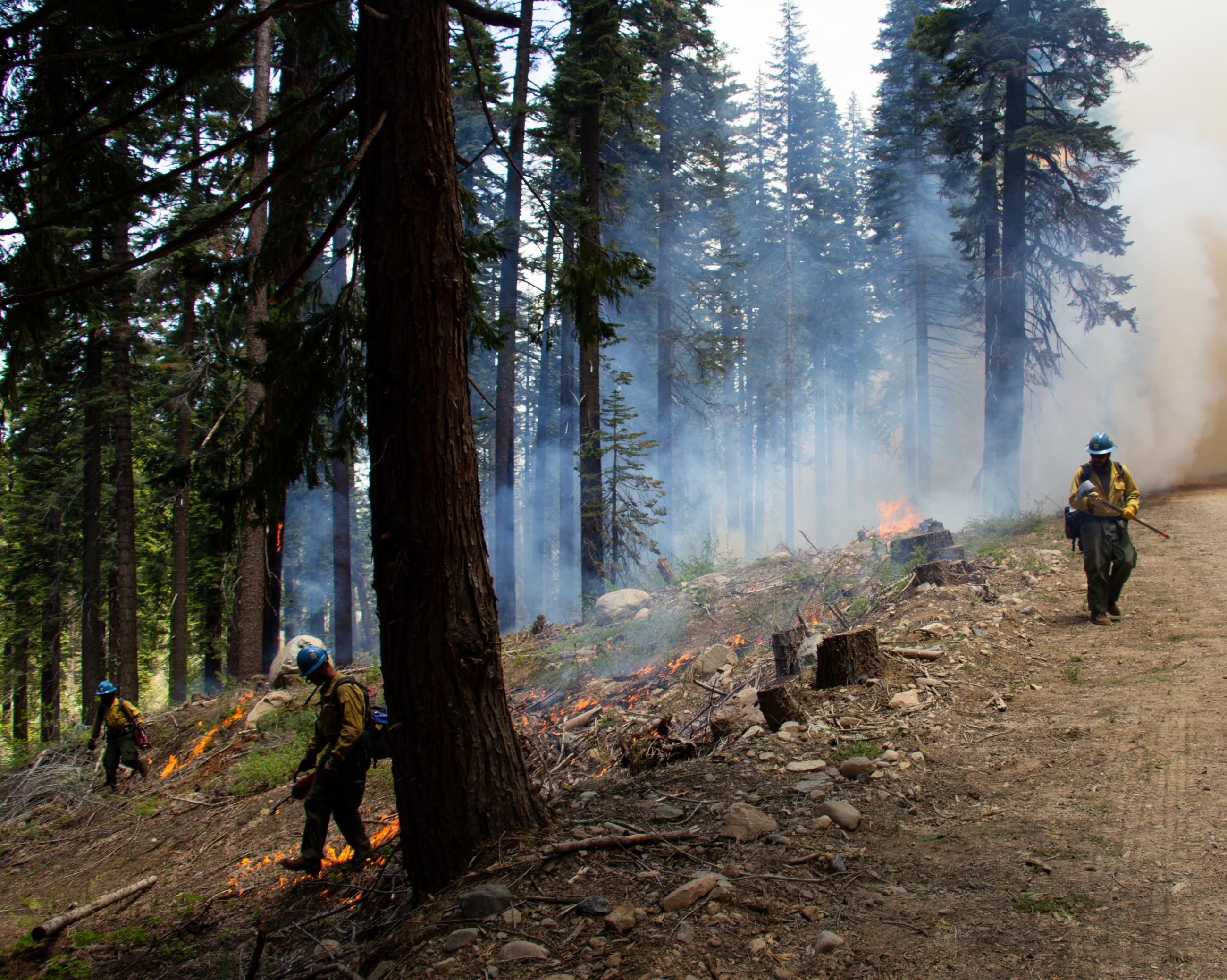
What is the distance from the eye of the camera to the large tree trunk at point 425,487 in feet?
13.1

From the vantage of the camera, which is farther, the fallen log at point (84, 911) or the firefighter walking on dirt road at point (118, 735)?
the firefighter walking on dirt road at point (118, 735)

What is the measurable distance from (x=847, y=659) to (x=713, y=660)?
120 inches

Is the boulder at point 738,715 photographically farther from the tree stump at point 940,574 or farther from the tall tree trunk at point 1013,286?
the tall tree trunk at point 1013,286

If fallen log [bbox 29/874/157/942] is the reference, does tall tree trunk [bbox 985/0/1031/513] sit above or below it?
above

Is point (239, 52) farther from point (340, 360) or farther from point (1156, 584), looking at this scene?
point (1156, 584)

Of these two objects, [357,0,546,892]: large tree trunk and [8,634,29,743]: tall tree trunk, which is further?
[8,634,29,743]: tall tree trunk

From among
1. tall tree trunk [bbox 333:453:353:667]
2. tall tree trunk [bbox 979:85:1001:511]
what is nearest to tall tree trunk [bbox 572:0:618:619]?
tall tree trunk [bbox 333:453:353:667]

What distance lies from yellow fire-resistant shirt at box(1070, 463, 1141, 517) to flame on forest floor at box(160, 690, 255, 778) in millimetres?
12697

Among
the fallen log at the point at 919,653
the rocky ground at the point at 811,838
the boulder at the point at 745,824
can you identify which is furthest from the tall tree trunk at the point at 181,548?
the boulder at the point at 745,824

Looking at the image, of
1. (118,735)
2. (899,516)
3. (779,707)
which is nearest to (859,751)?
(779,707)

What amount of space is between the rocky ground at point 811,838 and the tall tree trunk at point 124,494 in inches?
260

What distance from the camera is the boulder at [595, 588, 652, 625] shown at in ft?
42.5

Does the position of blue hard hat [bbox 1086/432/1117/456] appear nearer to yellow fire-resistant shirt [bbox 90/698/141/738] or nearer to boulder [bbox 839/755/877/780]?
boulder [bbox 839/755/877/780]

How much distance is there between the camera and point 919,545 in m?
10.7
